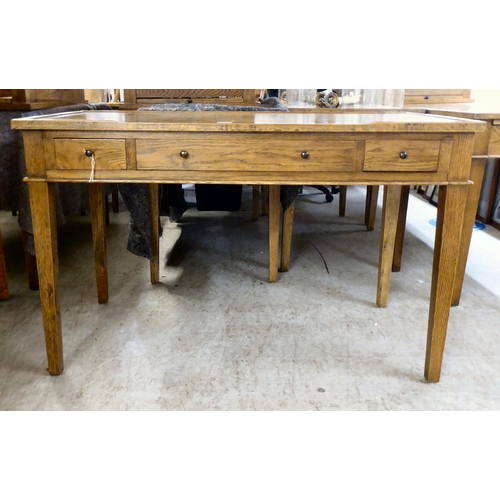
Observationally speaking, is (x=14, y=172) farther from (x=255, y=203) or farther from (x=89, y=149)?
(x=255, y=203)

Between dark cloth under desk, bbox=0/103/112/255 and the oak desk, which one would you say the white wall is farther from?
dark cloth under desk, bbox=0/103/112/255

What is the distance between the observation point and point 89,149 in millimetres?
1198

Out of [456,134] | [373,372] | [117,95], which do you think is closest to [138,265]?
[373,372]

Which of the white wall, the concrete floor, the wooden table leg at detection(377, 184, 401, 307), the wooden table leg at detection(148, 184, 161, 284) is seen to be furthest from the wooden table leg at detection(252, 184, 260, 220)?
the white wall

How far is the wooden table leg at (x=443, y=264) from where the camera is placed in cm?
124

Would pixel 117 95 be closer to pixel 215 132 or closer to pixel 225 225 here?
pixel 225 225

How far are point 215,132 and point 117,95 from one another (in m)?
3.35

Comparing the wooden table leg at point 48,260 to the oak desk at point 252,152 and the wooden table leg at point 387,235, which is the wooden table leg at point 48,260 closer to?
the oak desk at point 252,152

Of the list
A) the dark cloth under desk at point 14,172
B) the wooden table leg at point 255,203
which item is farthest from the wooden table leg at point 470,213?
the dark cloth under desk at point 14,172

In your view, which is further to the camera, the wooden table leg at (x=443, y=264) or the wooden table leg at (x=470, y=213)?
the wooden table leg at (x=470, y=213)

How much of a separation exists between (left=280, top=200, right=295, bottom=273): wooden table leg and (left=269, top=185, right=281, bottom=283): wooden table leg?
0.39 feet

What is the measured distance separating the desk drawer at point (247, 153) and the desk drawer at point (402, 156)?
48 millimetres

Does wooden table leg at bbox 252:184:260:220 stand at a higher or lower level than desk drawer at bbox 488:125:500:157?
lower

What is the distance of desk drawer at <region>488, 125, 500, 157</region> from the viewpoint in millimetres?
1562
